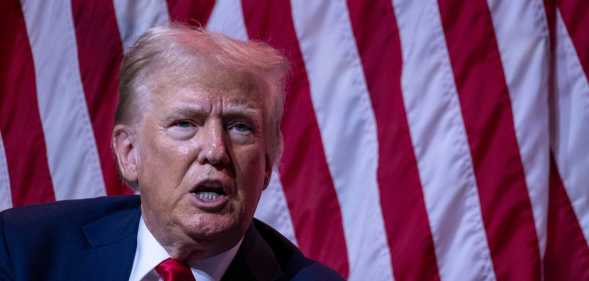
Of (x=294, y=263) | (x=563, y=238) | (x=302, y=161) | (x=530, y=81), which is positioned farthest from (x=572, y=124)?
(x=294, y=263)

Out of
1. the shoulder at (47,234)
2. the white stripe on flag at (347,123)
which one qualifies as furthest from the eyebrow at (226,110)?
the white stripe on flag at (347,123)

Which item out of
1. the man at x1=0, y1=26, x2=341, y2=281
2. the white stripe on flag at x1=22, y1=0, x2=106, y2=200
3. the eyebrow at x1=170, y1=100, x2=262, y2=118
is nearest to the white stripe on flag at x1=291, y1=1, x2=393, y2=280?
the white stripe on flag at x1=22, y1=0, x2=106, y2=200

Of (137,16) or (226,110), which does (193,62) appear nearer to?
(226,110)

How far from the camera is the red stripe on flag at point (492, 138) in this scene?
6.66 ft

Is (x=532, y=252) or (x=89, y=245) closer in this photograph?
(x=89, y=245)

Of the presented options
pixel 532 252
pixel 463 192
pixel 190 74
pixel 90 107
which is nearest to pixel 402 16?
pixel 463 192

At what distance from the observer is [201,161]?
1216mm

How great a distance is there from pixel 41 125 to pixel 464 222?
97 cm

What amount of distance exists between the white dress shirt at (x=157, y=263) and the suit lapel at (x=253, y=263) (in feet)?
0.04

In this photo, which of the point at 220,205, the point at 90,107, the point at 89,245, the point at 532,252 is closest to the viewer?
the point at 220,205

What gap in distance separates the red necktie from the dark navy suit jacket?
7cm

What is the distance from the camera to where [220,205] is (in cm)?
121

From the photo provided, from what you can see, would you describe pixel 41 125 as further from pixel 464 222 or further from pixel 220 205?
pixel 220 205

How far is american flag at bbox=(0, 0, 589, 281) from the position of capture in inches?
79.9
